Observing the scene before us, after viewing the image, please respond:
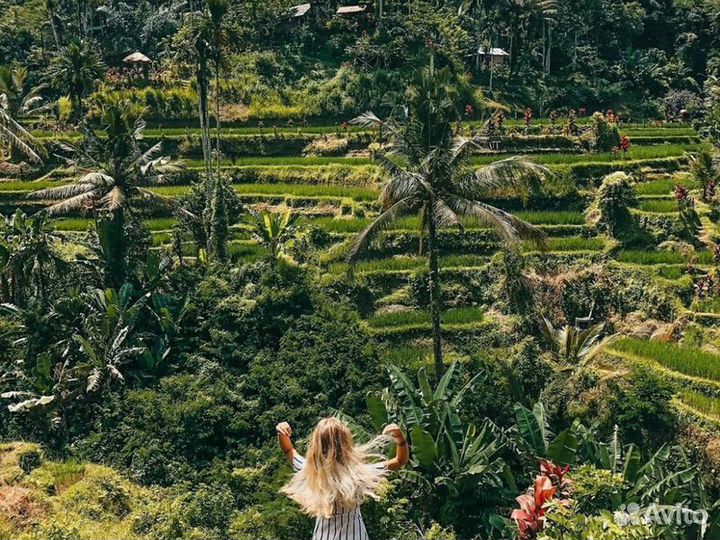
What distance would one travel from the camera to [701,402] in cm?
1559

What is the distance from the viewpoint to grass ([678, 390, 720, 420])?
50.3 feet

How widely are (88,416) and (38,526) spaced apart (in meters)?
4.44

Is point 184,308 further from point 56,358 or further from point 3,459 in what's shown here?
point 3,459

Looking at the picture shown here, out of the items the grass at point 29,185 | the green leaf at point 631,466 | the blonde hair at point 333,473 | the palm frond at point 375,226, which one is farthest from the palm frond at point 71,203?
the blonde hair at point 333,473

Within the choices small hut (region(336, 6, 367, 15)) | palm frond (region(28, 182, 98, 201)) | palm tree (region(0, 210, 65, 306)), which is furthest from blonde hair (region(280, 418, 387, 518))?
small hut (region(336, 6, 367, 15))

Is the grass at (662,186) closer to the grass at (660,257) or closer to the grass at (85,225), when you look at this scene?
the grass at (660,257)

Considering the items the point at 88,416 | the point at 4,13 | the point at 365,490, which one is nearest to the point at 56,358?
the point at 88,416

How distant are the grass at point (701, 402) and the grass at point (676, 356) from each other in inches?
26.0

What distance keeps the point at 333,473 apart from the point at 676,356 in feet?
47.9

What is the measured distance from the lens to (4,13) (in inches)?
1720

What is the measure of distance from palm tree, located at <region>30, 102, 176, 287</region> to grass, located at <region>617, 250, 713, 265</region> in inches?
490

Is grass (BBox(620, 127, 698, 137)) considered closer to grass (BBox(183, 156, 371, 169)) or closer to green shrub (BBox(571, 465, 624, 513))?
grass (BBox(183, 156, 371, 169))

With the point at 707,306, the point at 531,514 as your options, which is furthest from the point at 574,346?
the point at 531,514

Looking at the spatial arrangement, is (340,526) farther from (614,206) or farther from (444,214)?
(614,206)
